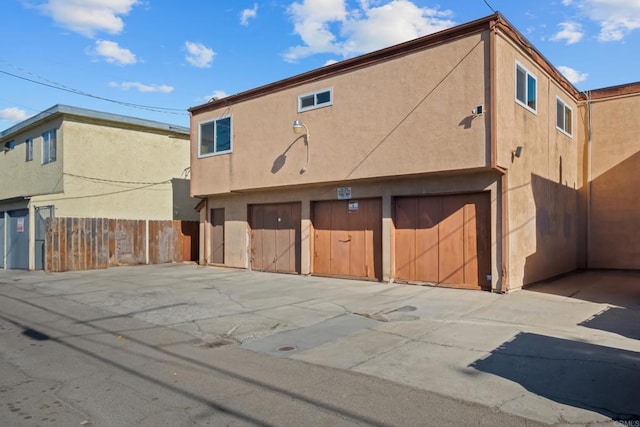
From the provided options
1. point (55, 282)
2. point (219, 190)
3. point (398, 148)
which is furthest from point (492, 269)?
point (55, 282)

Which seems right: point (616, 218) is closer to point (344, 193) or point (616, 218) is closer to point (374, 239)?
point (374, 239)

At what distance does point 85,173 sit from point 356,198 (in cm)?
1276

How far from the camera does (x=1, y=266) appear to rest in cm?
2344

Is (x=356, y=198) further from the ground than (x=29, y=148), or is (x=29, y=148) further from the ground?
(x=29, y=148)

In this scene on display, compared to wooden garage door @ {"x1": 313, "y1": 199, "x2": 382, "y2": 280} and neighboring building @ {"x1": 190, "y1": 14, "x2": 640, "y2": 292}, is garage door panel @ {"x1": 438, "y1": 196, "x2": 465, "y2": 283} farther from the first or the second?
wooden garage door @ {"x1": 313, "y1": 199, "x2": 382, "y2": 280}

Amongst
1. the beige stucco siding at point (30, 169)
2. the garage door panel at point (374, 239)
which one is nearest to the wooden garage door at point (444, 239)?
the garage door panel at point (374, 239)

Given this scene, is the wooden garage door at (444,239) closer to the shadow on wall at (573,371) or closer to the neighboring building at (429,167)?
the neighboring building at (429,167)

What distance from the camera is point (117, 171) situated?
21.6 meters

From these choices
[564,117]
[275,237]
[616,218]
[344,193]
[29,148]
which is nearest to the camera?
[344,193]

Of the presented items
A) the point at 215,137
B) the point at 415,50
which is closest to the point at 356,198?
the point at 415,50

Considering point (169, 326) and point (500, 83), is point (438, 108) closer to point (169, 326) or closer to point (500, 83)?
point (500, 83)

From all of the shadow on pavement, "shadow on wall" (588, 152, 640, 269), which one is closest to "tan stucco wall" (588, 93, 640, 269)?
"shadow on wall" (588, 152, 640, 269)

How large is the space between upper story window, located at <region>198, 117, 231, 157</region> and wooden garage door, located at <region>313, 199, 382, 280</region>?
4800 mm

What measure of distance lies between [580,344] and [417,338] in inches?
89.6
